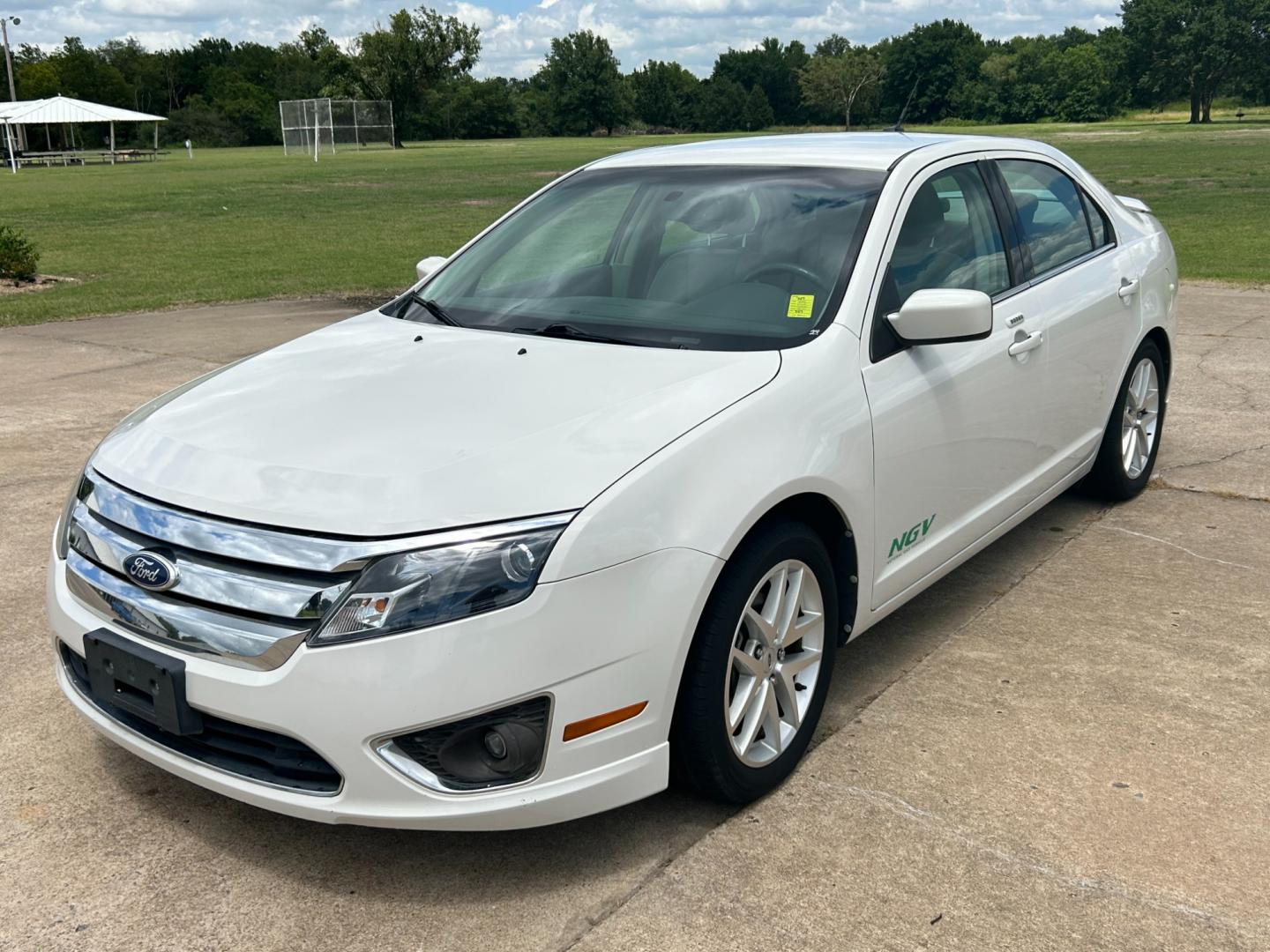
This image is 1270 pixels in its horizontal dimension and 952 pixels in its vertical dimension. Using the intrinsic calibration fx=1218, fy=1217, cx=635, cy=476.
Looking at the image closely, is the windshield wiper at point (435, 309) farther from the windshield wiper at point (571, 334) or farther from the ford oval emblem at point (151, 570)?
the ford oval emblem at point (151, 570)

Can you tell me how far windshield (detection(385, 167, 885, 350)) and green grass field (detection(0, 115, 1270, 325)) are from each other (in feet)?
28.4

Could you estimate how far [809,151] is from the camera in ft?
13.7

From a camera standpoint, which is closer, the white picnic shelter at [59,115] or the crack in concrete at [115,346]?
the crack in concrete at [115,346]

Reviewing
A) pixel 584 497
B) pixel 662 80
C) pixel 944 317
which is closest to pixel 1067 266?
pixel 944 317

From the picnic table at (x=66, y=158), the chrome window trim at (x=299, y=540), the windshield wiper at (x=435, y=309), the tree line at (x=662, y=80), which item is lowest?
the chrome window trim at (x=299, y=540)

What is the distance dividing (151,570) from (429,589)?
2.27 ft

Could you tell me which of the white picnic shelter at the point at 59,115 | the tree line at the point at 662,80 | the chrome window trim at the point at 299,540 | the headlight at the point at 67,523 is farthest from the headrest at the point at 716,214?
the tree line at the point at 662,80

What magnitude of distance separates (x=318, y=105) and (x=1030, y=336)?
226ft

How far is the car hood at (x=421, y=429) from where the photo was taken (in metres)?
2.62

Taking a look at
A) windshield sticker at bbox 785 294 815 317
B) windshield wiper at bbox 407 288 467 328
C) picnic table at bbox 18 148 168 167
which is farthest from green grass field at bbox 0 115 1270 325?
picnic table at bbox 18 148 168 167

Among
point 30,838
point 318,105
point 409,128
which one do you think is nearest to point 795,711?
point 30,838

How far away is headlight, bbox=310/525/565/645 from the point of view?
2490mm

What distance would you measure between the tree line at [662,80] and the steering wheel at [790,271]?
7543 centimetres

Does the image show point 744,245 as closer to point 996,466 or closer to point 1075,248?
point 996,466
